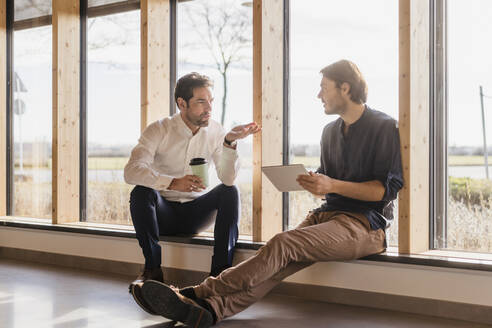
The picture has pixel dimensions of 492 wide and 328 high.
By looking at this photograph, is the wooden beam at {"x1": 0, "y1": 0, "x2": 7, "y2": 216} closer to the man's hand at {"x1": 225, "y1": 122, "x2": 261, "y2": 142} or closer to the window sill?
the window sill

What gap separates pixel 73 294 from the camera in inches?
136

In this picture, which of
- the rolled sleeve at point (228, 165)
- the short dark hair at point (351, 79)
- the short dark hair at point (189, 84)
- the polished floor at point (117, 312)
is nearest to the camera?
the polished floor at point (117, 312)

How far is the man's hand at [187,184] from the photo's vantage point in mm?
3194

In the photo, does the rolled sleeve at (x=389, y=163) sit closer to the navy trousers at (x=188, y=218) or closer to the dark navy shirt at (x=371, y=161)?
the dark navy shirt at (x=371, y=161)

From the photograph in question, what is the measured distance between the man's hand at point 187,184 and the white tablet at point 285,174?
44cm

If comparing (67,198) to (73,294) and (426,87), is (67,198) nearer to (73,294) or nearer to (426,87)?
(73,294)

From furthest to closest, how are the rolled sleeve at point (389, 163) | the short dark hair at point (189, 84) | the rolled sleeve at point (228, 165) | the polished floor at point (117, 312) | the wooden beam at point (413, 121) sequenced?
the short dark hair at point (189, 84) → the rolled sleeve at point (228, 165) → the wooden beam at point (413, 121) → the rolled sleeve at point (389, 163) → the polished floor at point (117, 312)

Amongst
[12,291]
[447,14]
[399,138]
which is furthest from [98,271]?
[447,14]

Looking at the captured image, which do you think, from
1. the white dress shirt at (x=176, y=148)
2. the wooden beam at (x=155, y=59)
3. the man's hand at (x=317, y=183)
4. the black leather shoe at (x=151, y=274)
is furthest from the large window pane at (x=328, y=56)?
the wooden beam at (x=155, y=59)

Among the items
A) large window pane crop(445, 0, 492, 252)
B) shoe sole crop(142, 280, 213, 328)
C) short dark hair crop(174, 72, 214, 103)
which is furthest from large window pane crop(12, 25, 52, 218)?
large window pane crop(445, 0, 492, 252)

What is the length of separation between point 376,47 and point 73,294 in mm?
2196

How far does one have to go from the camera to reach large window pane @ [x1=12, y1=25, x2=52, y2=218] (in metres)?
5.23

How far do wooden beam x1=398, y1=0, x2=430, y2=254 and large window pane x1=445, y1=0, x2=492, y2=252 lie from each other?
0.51 ft

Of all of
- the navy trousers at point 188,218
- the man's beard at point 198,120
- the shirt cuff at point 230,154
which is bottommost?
the navy trousers at point 188,218
